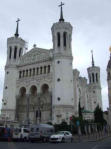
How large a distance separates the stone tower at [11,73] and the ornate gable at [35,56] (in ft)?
6.89

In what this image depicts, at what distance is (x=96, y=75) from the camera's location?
256 ft

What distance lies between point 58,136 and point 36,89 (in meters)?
29.0

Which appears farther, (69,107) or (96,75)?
(96,75)

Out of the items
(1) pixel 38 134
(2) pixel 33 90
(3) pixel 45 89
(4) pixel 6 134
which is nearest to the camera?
(1) pixel 38 134

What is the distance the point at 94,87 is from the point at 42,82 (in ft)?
110

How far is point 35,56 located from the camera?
5269cm

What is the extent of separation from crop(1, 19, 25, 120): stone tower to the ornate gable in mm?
2099

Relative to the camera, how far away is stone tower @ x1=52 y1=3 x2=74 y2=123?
4350cm

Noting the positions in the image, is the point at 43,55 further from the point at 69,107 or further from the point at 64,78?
the point at 69,107

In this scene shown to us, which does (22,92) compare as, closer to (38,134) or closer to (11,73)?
(11,73)

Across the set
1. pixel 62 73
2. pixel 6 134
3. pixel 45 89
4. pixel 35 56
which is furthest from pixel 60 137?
pixel 35 56

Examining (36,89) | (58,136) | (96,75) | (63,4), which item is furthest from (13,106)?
(96,75)

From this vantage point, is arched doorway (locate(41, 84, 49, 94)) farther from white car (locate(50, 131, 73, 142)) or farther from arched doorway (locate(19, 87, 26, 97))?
white car (locate(50, 131, 73, 142))

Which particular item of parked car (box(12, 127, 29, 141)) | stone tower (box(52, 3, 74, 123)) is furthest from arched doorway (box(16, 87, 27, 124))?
parked car (box(12, 127, 29, 141))
